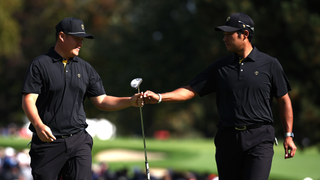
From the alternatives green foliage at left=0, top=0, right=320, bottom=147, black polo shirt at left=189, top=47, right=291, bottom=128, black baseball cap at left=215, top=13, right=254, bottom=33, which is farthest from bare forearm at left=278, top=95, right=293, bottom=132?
green foliage at left=0, top=0, right=320, bottom=147

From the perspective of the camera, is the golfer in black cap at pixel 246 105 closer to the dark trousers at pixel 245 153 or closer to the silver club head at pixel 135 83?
the dark trousers at pixel 245 153

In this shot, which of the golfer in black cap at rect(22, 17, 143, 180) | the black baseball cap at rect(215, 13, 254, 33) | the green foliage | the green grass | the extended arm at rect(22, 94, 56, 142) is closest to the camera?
the extended arm at rect(22, 94, 56, 142)

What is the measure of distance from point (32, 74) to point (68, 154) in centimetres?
79

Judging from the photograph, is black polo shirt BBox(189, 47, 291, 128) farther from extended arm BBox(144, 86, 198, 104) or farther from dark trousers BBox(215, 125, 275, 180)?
extended arm BBox(144, 86, 198, 104)

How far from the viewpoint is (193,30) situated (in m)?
26.1

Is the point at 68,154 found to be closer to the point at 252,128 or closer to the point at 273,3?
the point at 252,128

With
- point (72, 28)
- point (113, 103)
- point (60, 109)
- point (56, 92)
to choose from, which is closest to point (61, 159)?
point (60, 109)

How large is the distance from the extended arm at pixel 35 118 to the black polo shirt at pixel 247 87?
65.5 inches

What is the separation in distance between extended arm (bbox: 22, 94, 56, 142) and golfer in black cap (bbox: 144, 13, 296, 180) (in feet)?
5.45

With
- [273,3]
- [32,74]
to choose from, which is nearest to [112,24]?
[273,3]

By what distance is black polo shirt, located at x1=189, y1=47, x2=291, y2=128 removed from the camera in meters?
4.50

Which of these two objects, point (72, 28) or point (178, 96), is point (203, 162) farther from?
point (72, 28)

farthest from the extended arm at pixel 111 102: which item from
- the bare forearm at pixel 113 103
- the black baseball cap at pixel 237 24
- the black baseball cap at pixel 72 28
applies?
the black baseball cap at pixel 237 24

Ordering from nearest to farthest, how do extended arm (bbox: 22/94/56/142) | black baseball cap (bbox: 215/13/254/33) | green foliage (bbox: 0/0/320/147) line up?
extended arm (bbox: 22/94/56/142) → black baseball cap (bbox: 215/13/254/33) → green foliage (bbox: 0/0/320/147)
